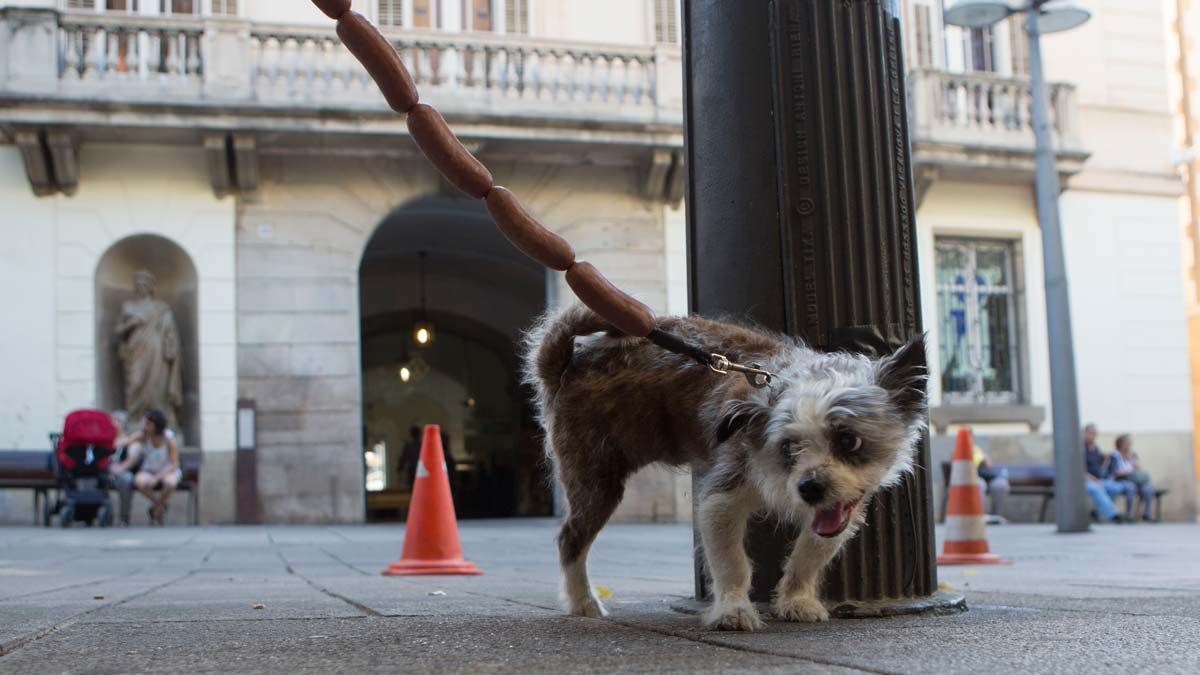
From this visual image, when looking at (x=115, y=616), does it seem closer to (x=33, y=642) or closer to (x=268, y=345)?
(x=33, y=642)

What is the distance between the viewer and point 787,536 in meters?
4.06

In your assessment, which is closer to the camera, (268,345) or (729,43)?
(729,43)

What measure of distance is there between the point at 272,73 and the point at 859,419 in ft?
53.1

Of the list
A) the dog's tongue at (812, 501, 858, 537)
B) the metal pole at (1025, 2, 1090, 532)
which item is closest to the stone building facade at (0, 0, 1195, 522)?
the metal pole at (1025, 2, 1090, 532)

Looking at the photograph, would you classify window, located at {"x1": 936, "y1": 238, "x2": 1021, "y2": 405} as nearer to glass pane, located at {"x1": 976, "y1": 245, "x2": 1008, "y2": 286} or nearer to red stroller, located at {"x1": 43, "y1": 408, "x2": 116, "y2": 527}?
glass pane, located at {"x1": 976, "y1": 245, "x2": 1008, "y2": 286}

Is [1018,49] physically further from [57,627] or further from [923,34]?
[57,627]

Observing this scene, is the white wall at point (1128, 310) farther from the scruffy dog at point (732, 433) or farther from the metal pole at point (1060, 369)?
the scruffy dog at point (732, 433)

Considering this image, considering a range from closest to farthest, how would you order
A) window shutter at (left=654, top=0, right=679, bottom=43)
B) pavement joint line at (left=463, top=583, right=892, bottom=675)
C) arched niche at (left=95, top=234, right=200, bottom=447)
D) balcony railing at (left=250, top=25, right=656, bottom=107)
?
pavement joint line at (left=463, top=583, right=892, bottom=675) → arched niche at (left=95, top=234, right=200, bottom=447) → balcony railing at (left=250, top=25, right=656, bottom=107) → window shutter at (left=654, top=0, right=679, bottom=43)

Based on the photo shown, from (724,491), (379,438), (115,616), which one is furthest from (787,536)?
(379,438)

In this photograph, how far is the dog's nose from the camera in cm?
337

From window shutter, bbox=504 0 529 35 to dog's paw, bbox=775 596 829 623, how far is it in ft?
56.9

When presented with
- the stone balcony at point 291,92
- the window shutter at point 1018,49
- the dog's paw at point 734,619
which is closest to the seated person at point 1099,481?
the window shutter at point 1018,49

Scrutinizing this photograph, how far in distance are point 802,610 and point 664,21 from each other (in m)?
17.8

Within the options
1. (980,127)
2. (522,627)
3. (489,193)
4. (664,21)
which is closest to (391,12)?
(664,21)
